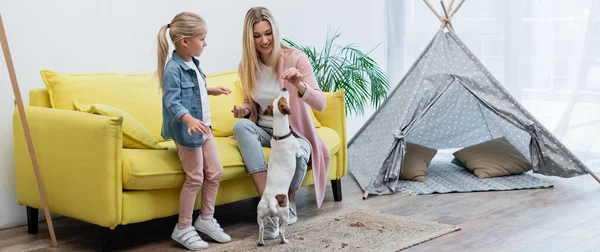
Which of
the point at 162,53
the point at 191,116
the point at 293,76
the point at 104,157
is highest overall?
the point at 162,53

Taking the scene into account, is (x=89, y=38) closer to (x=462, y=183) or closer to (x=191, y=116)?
(x=191, y=116)

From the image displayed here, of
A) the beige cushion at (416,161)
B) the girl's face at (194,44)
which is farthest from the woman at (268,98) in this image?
the beige cushion at (416,161)

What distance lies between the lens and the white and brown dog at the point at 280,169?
282 centimetres

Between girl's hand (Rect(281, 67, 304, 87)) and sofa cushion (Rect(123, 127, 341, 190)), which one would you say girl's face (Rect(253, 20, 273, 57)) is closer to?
girl's hand (Rect(281, 67, 304, 87))

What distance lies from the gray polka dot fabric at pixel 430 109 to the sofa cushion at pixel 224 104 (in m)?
0.77

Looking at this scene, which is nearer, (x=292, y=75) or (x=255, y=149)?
(x=292, y=75)

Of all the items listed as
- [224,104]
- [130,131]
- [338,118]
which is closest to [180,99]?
[130,131]

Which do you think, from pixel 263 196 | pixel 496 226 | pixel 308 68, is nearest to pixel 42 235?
pixel 263 196

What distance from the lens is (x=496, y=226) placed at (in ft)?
10.1

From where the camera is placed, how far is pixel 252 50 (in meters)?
3.06

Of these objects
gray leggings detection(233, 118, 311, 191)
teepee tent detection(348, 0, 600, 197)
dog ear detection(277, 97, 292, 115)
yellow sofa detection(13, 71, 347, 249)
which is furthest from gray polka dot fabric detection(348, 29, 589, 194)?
dog ear detection(277, 97, 292, 115)

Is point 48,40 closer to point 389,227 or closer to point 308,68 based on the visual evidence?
point 308,68

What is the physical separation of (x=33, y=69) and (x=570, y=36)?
285 cm

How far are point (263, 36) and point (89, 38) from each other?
90 cm
